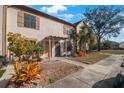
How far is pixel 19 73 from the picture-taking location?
714 centimetres

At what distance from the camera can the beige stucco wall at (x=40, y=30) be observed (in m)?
12.6

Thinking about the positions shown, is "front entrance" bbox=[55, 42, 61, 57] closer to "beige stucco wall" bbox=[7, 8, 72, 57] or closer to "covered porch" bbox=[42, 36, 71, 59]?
"covered porch" bbox=[42, 36, 71, 59]

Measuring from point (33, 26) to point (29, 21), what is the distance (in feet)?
2.09

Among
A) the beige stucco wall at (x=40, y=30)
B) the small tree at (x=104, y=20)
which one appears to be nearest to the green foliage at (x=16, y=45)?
the beige stucco wall at (x=40, y=30)

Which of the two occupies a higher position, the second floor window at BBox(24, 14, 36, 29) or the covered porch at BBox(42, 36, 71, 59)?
the second floor window at BBox(24, 14, 36, 29)

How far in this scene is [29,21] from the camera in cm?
1444

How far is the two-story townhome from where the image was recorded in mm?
11758

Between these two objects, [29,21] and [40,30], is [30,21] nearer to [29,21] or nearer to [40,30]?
[29,21]

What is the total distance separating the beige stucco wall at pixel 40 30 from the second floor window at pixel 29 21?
1.20ft

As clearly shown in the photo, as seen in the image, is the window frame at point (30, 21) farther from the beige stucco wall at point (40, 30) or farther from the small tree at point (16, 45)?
the small tree at point (16, 45)

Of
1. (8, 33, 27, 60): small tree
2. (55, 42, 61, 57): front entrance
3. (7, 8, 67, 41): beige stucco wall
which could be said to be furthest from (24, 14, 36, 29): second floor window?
(55, 42, 61, 57): front entrance

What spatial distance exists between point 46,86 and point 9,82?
1.71m
